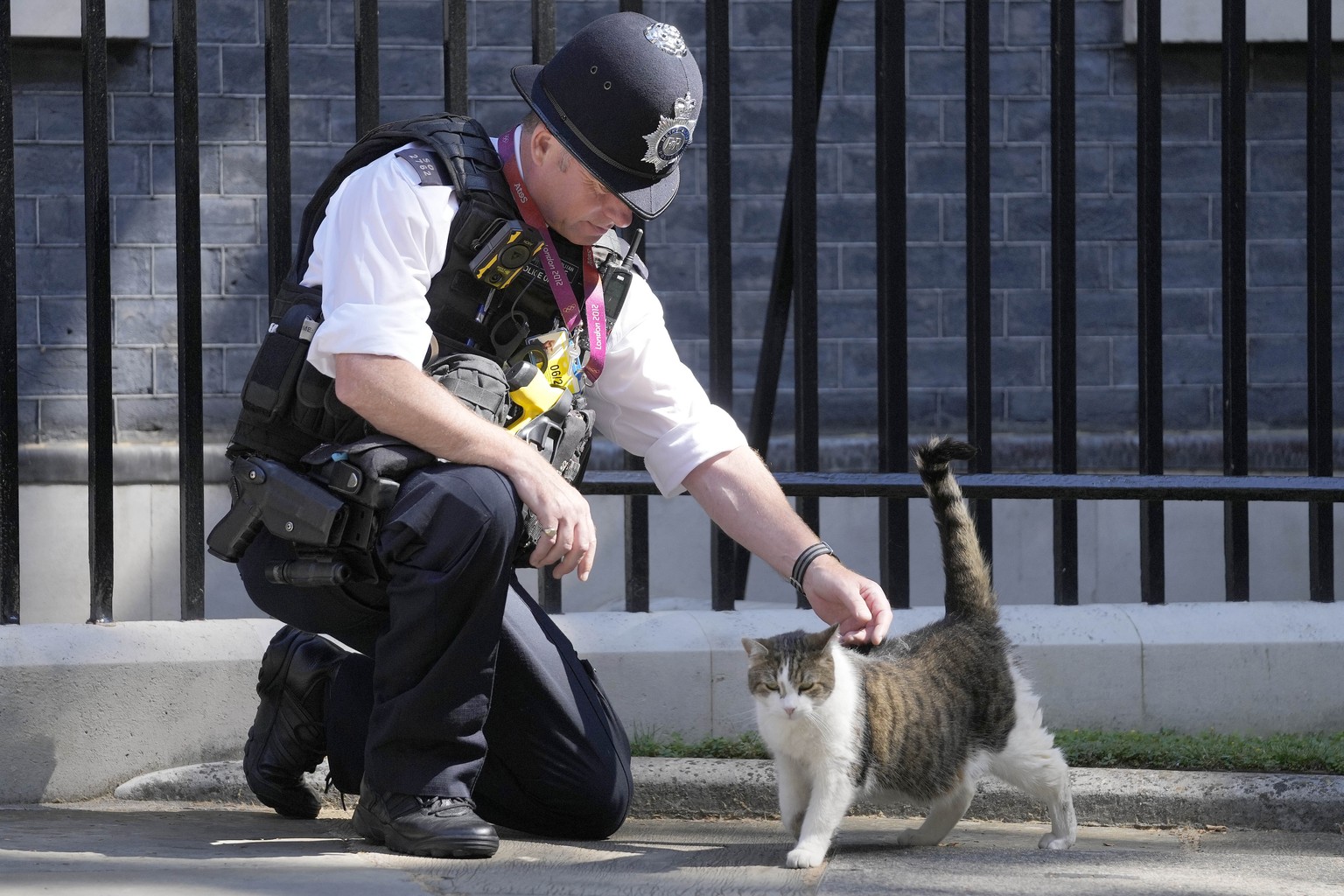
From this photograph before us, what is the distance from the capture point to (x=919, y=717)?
9.72 ft

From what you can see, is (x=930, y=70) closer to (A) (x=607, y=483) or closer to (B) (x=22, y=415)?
(A) (x=607, y=483)

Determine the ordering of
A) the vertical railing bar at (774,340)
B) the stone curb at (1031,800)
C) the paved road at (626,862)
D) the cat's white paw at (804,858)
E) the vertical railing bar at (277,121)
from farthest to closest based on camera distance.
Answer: the vertical railing bar at (774,340), the vertical railing bar at (277,121), the stone curb at (1031,800), the cat's white paw at (804,858), the paved road at (626,862)

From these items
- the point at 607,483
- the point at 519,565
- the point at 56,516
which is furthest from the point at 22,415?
the point at 519,565

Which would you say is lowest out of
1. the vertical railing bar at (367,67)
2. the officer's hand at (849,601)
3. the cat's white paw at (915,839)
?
the cat's white paw at (915,839)

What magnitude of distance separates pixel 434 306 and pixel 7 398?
131 cm

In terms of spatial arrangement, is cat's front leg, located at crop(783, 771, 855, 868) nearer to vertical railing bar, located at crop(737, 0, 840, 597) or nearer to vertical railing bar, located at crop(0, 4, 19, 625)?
vertical railing bar, located at crop(737, 0, 840, 597)

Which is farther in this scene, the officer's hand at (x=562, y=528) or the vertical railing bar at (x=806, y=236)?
the vertical railing bar at (x=806, y=236)

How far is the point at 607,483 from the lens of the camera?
3637 millimetres

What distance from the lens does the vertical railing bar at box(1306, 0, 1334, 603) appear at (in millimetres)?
3881

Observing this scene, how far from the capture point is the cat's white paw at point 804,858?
267 cm

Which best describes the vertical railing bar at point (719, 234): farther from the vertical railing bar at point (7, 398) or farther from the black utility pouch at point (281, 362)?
the vertical railing bar at point (7, 398)

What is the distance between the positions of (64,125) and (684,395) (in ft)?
11.6

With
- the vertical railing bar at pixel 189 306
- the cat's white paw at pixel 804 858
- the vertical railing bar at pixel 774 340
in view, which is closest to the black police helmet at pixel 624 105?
the vertical railing bar at pixel 189 306

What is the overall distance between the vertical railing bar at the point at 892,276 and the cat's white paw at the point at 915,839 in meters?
0.86
